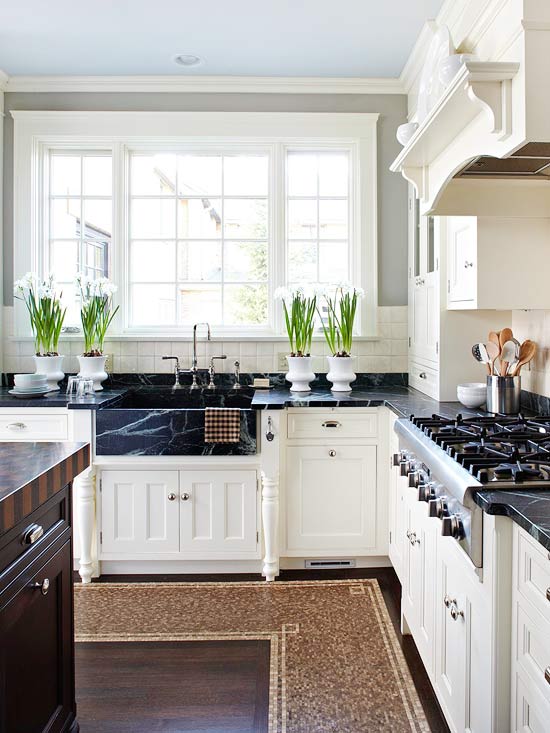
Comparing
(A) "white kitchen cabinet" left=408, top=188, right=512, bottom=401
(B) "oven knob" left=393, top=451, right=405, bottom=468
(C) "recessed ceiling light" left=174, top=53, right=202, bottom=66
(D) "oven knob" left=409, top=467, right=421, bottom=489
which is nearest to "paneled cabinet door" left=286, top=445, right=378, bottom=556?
(A) "white kitchen cabinet" left=408, top=188, right=512, bottom=401

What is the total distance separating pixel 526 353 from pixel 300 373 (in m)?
1.25

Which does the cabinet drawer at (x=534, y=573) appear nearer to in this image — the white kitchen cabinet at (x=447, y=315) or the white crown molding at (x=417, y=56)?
the white kitchen cabinet at (x=447, y=315)

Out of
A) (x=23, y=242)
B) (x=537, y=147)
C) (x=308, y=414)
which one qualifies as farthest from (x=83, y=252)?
(x=537, y=147)

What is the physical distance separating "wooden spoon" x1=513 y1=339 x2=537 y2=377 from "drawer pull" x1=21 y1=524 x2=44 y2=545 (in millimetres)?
1966

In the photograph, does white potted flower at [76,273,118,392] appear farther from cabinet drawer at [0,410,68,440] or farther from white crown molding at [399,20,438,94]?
white crown molding at [399,20,438,94]

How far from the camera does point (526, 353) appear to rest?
2.55 m

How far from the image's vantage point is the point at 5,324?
3764mm

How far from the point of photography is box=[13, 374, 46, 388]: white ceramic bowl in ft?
10.5

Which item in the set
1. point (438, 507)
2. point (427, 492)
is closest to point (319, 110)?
point (427, 492)

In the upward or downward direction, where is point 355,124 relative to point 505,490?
upward

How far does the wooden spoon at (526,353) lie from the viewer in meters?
2.53

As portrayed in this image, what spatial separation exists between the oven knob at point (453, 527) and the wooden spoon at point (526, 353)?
1.19 metres

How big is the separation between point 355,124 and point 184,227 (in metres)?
1.25

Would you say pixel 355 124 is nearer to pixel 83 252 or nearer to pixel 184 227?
pixel 184 227
